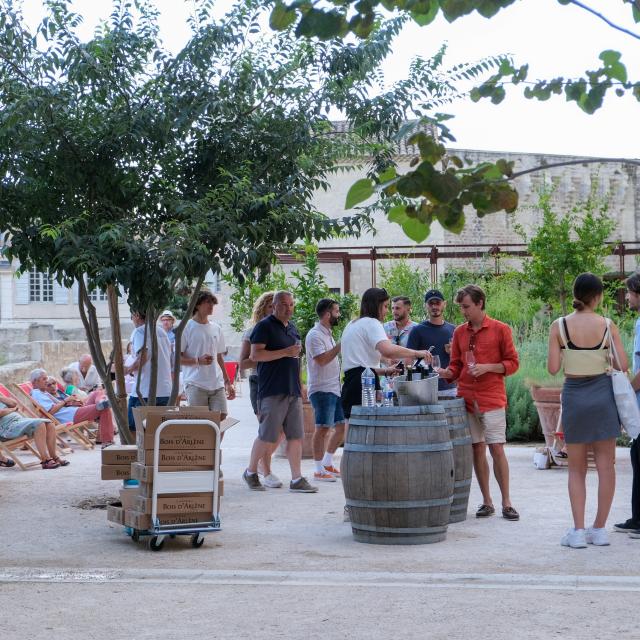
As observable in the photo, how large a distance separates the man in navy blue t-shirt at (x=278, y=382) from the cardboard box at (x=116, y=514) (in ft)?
7.14

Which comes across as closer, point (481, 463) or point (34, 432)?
point (481, 463)

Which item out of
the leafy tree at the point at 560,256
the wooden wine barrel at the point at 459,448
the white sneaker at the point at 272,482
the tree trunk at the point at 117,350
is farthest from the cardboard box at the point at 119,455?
the leafy tree at the point at 560,256

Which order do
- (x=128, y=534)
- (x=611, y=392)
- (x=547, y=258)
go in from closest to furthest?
(x=611, y=392)
(x=128, y=534)
(x=547, y=258)

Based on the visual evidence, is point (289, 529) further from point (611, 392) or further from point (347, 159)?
point (347, 159)

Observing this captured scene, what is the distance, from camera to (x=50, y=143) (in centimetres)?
866

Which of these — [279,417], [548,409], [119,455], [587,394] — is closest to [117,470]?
[119,455]

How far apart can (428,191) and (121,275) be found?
5847mm

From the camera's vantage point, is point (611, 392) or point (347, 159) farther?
point (347, 159)

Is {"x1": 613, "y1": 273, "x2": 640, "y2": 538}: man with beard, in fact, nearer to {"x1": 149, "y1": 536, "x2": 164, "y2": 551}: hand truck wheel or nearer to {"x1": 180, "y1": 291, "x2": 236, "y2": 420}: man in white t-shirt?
{"x1": 149, "y1": 536, "x2": 164, "y2": 551}: hand truck wheel

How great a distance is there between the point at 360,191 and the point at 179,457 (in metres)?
5.18

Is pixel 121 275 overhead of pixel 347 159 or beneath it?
beneath

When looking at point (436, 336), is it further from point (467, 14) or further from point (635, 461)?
point (467, 14)

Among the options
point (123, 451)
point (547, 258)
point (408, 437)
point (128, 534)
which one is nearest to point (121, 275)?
point (123, 451)

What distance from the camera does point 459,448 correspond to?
8.05m
